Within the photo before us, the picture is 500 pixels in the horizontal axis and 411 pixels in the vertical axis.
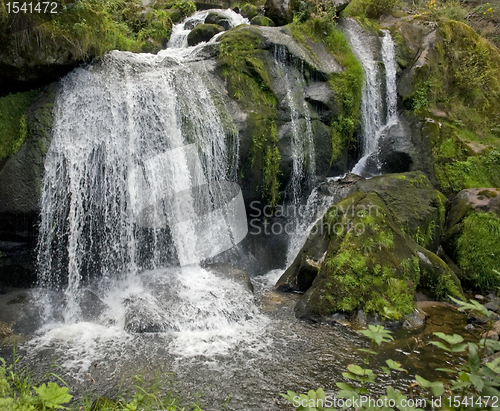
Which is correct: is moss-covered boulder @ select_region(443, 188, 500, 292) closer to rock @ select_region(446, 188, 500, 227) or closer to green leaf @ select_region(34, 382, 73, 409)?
rock @ select_region(446, 188, 500, 227)

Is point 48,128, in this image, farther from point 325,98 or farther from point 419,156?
point 419,156

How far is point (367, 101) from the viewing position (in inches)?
421

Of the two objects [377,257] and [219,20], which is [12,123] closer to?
[377,257]

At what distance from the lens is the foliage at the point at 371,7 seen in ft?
42.3

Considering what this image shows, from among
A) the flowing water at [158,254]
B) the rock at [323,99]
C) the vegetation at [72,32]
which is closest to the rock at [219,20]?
the flowing water at [158,254]

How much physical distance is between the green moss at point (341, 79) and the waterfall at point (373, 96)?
0.30 meters

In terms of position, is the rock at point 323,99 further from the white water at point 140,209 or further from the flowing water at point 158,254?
the white water at point 140,209

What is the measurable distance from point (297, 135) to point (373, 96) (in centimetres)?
323

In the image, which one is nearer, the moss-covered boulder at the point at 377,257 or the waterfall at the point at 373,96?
the moss-covered boulder at the point at 377,257

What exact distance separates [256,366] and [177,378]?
3.21 ft

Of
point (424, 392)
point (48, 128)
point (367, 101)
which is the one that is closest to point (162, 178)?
point (48, 128)

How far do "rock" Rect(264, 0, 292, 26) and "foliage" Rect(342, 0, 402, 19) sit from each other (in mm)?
2346

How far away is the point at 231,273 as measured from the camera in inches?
287

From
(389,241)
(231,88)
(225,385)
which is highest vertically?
(231,88)
